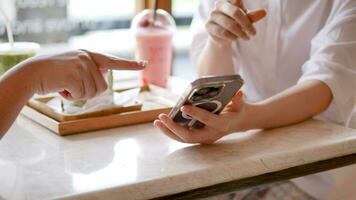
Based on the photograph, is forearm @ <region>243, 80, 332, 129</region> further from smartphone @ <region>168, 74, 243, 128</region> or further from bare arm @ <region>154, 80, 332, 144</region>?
smartphone @ <region>168, 74, 243, 128</region>

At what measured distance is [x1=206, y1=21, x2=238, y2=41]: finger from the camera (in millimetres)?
1272

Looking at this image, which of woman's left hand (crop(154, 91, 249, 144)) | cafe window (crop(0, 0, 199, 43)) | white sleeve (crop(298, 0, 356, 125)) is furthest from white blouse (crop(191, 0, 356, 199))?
cafe window (crop(0, 0, 199, 43))

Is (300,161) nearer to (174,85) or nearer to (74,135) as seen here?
(74,135)

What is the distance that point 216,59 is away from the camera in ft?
4.76

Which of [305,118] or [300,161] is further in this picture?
[305,118]

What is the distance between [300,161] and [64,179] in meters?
0.39

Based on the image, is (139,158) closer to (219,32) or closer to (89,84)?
(89,84)

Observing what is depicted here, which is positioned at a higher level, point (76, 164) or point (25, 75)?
point (25, 75)

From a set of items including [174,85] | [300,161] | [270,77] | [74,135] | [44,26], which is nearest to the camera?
[300,161]

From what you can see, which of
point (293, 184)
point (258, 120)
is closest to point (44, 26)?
point (258, 120)

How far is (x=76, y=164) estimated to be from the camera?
97 centimetres

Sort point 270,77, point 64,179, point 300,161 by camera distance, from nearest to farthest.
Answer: point 64,179, point 300,161, point 270,77

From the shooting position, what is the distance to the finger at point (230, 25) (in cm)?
124

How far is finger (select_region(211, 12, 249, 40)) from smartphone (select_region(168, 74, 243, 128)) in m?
0.25
